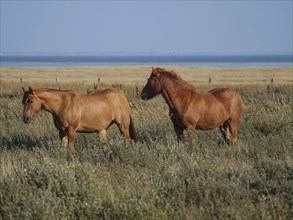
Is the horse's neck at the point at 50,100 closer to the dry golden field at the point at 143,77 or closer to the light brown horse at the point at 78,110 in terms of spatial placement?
the light brown horse at the point at 78,110

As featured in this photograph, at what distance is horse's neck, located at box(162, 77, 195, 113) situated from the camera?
11641 mm

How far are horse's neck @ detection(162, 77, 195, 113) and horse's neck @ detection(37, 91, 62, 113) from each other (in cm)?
216

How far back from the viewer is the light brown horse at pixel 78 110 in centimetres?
1134

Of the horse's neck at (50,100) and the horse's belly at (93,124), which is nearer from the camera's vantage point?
the horse's neck at (50,100)

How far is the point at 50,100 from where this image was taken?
11500 millimetres

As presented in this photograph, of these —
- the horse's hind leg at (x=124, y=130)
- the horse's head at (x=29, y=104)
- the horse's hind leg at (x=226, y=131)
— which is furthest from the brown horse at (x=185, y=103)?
the horse's head at (x=29, y=104)

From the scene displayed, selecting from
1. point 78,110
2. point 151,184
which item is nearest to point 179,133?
point 78,110

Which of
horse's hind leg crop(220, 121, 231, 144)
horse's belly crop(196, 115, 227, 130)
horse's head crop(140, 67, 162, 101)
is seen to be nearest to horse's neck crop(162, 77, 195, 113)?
horse's head crop(140, 67, 162, 101)

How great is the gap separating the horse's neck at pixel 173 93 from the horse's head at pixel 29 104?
2.59 metres

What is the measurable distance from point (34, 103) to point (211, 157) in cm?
375

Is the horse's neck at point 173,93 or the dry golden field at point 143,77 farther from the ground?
the horse's neck at point 173,93

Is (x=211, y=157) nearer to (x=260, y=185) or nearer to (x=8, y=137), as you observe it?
(x=260, y=185)

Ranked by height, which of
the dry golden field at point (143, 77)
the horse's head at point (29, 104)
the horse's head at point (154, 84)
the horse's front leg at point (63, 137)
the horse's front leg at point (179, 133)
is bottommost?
the dry golden field at point (143, 77)

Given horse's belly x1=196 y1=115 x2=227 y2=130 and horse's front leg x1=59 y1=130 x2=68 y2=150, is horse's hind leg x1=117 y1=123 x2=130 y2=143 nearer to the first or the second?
horse's front leg x1=59 y1=130 x2=68 y2=150
